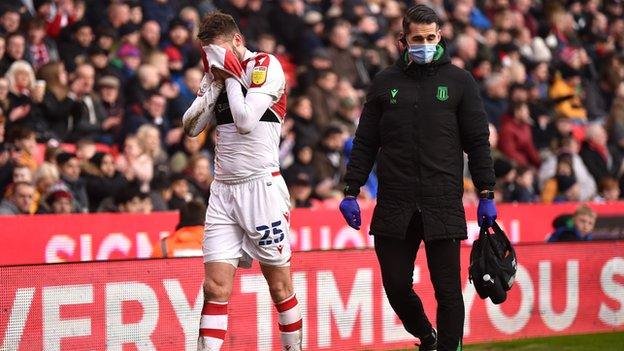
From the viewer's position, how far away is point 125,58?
1645cm

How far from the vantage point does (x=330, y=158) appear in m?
16.9

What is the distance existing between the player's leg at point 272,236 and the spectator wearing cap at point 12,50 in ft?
24.0

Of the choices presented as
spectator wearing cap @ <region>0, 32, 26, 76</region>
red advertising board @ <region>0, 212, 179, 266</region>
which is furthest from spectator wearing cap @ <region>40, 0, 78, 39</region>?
red advertising board @ <region>0, 212, 179, 266</region>

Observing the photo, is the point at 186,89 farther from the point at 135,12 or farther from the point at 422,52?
the point at 422,52

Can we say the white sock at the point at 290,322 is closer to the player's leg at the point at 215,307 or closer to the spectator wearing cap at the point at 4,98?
the player's leg at the point at 215,307

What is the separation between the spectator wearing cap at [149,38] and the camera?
54.7ft

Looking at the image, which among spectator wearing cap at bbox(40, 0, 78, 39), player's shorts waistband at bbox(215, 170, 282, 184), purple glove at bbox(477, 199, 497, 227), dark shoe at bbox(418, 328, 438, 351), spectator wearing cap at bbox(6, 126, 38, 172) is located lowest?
dark shoe at bbox(418, 328, 438, 351)

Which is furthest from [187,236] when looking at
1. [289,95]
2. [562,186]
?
[562,186]

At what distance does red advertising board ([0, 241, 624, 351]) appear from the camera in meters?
9.27

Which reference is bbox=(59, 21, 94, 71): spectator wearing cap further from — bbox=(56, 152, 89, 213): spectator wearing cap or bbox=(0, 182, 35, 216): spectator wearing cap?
bbox=(0, 182, 35, 216): spectator wearing cap

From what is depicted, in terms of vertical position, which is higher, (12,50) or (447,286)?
(12,50)

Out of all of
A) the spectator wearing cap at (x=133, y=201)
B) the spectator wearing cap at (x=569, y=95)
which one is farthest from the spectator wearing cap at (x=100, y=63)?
the spectator wearing cap at (x=569, y=95)

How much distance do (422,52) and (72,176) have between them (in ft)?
21.3

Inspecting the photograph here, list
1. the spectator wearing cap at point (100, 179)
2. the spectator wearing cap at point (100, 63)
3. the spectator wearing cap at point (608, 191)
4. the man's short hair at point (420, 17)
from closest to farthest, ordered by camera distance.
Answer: the man's short hair at point (420, 17) → the spectator wearing cap at point (100, 179) → the spectator wearing cap at point (100, 63) → the spectator wearing cap at point (608, 191)
